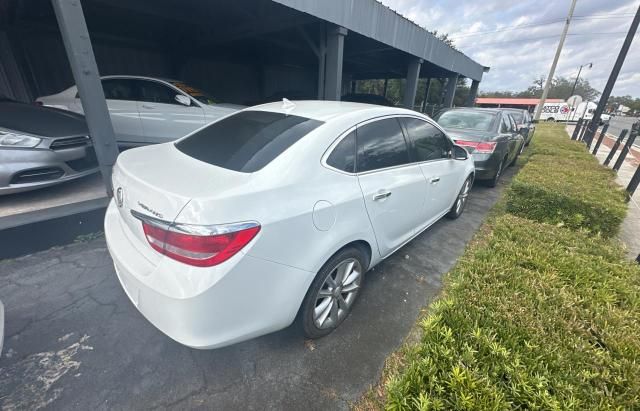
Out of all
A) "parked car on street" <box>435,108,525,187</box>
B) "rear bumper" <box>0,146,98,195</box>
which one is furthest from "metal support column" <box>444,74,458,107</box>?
"rear bumper" <box>0,146,98,195</box>

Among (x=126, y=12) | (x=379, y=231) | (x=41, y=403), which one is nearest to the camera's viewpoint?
(x=41, y=403)

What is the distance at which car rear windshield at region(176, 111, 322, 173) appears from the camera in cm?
167

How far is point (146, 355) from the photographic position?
5.91 ft

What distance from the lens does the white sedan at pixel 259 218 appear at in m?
1.30

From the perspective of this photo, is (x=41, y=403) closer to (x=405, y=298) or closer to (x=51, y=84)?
(x=405, y=298)

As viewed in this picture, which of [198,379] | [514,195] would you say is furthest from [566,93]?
[198,379]

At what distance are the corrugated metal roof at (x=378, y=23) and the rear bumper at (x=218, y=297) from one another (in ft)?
13.9

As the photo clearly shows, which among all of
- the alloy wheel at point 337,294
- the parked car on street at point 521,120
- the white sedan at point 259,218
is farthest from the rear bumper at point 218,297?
the parked car on street at point 521,120

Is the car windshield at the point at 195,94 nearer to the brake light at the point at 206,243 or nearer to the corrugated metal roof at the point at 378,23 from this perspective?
the corrugated metal roof at the point at 378,23

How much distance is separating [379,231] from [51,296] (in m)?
2.80

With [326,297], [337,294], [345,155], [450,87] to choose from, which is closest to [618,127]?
[450,87]

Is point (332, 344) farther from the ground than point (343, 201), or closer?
closer

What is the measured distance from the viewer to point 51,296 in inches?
89.1

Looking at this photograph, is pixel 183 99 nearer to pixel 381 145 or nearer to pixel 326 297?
pixel 381 145
